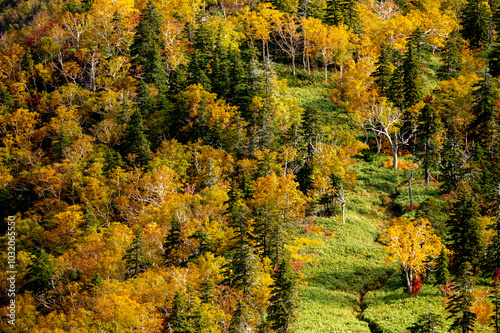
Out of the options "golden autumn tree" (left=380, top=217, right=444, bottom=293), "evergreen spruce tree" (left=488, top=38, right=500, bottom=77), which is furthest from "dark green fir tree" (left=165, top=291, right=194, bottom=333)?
"evergreen spruce tree" (left=488, top=38, right=500, bottom=77)

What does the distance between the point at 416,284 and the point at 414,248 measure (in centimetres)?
428

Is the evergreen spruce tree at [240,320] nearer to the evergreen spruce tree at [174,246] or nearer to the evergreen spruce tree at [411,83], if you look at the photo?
the evergreen spruce tree at [174,246]

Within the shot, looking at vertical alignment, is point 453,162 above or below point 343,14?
below

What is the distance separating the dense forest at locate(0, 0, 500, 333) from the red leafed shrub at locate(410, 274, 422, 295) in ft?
0.79

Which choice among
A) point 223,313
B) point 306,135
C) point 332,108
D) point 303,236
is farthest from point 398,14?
point 223,313

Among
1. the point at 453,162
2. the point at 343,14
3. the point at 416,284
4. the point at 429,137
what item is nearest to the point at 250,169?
the point at 429,137

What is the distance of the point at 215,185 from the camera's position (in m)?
68.2

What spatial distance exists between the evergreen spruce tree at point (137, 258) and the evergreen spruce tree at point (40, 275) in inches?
431

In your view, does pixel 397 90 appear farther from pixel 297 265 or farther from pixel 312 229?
pixel 297 265

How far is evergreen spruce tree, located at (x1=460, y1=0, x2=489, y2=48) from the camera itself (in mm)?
100688

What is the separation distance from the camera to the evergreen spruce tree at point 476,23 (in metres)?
101

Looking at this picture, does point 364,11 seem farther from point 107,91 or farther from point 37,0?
point 37,0

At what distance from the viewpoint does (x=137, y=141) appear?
262ft

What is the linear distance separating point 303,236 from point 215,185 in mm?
13550
